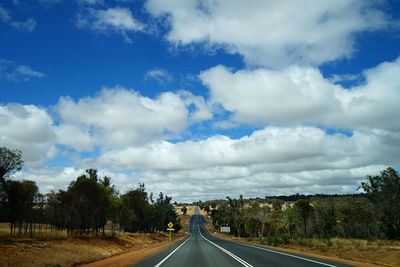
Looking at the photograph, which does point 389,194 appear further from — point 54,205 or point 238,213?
point 238,213

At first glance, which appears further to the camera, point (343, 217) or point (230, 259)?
point (343, 217)

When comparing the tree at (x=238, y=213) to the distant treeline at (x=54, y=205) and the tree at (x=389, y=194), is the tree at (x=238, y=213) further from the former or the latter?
the tree at (x=389, y=194)

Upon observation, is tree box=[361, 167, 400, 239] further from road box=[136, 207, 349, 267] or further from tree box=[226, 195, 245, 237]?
tree box=[226, 195, 245, 237]

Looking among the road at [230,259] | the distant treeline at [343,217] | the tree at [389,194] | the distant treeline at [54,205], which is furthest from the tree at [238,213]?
the road at [230,259]

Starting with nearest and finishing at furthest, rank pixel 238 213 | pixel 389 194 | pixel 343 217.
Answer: pixel 389 194 → pixel 343 217 → pixel 238 213

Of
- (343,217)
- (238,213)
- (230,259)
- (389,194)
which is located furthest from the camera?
(238,213)

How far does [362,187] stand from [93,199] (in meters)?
40.3

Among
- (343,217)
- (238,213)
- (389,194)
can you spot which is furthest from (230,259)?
(238,213)

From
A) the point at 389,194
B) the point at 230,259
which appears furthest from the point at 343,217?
the point at 230,259

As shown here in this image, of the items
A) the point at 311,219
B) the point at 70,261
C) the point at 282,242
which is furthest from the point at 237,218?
the point at 70,261

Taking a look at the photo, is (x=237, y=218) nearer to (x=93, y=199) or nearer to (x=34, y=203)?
(x=93, y=199)

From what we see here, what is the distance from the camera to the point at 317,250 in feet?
90.8

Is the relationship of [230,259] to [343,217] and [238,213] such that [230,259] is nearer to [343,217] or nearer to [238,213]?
[343,217]

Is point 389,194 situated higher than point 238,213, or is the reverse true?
point 389,194
